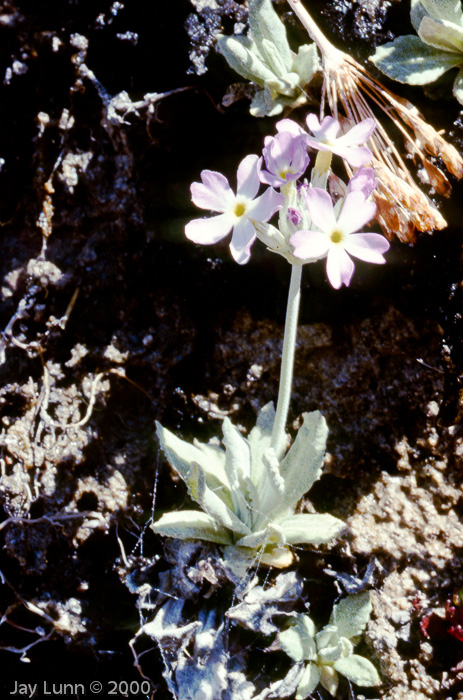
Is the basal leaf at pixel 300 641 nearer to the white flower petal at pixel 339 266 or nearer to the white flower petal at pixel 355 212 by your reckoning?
the white flower petal at pixel 339 266

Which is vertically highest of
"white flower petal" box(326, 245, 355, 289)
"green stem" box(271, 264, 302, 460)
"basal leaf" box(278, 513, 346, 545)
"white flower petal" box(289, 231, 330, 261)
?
"white flower petal" box(289, 231, 330, 261)

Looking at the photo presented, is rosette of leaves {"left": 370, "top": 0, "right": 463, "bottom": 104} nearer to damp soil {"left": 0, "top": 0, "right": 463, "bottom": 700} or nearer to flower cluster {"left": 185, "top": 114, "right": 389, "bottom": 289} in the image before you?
damp soil {"left": 0, "top": 0, "right": 463, "bottom": 700}

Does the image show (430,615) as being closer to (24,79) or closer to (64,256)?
(64,256)

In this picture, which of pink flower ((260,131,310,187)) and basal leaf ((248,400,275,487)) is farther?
basal leaf ((248,400,275,487))

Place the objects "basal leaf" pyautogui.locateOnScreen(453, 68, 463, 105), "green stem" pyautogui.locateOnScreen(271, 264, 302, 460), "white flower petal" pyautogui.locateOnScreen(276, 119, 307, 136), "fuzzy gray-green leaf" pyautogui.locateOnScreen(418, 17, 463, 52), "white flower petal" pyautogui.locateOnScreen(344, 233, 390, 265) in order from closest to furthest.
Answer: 1. "white flower petal" pyautogui.locateOnScreen(344, 233, 390, 265)
2. "white flower petal" pyautogui.locateOnScreen(276, 119, 307, 136)
3. "green stem" pyautogui.locateOnScreen(271, 264, 302, 460)
4. "fuzzy gray-green leaf" pyautogui.locateOnScreen(418, 17, 463, 52)
5. "basal leaf" pyautogui.locateOnScreen(453, 68, 463, 105)

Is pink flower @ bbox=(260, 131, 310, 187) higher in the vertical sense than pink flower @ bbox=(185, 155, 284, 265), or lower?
higher

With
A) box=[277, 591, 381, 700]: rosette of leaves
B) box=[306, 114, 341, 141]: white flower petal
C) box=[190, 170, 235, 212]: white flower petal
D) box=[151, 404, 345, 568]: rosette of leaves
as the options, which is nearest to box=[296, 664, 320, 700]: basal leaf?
box=[277, 591, 381, 700]: rosette of leaves

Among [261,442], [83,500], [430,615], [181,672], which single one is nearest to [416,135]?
[261,442]

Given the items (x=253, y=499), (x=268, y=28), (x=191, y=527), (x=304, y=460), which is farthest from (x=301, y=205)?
(x=191, y=527)
